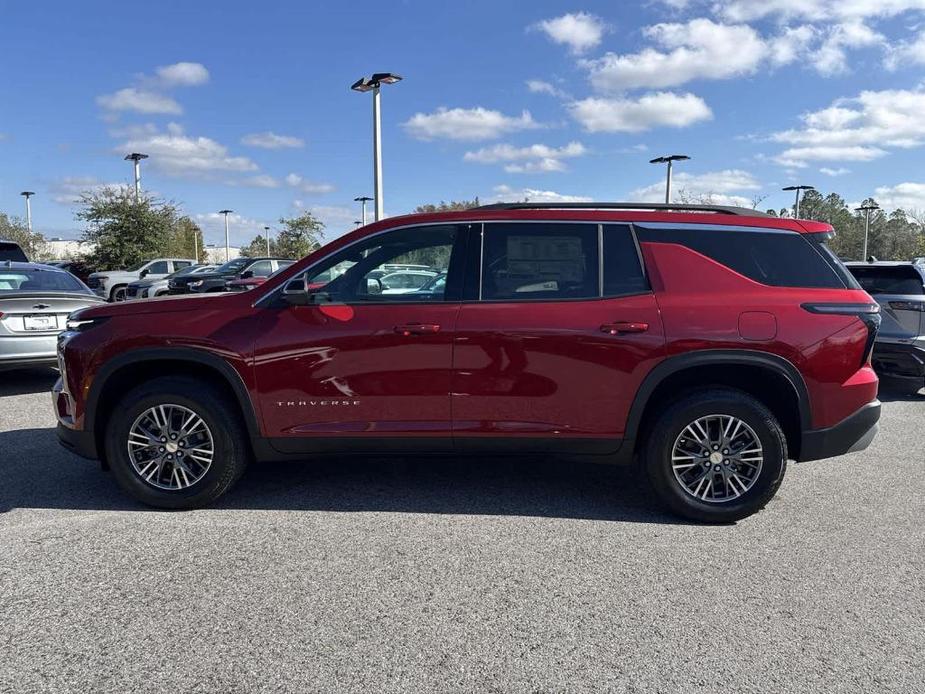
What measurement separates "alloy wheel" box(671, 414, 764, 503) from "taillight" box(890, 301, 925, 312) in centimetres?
486

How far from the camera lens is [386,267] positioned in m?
4.21

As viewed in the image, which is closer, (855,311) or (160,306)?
(855,311)

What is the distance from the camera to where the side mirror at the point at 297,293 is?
158 inches

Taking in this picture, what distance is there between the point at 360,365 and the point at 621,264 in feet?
5.54

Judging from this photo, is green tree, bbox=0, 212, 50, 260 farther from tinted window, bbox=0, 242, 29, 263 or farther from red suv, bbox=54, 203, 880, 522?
red suv, bbox=54, 203, 880, 522

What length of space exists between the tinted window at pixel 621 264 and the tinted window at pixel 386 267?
913mm

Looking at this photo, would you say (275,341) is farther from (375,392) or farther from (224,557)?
(224,557)

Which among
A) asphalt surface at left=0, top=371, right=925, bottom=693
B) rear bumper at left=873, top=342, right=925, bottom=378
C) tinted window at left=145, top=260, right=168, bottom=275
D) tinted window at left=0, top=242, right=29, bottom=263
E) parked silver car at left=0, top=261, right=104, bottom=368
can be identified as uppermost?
tinted window at left=145, top=260, right=168, bottom=275

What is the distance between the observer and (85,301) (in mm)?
8000

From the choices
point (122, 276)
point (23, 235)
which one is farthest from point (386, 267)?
point (23, 235)

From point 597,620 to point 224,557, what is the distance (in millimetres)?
1943

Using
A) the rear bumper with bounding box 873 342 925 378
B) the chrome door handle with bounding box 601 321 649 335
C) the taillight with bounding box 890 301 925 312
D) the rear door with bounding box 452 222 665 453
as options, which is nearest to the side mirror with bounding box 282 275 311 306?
the rear door with bounding box 452 222 665 453

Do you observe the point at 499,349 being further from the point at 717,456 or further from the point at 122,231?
the point at 122,231

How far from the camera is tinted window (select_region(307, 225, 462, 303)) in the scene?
13.5 ft
